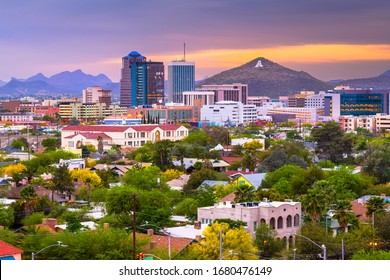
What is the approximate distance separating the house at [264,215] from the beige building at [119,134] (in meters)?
51.9

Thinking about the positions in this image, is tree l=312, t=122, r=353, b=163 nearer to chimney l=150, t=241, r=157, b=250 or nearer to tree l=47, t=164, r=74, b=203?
tree l=47, t=164, r=74, b=203

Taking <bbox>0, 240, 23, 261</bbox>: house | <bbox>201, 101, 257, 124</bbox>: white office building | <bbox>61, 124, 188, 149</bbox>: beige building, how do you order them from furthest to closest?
<bbox>201, 101, 257, 124</bbox>: white office building < <bbox>61, 124, 188, 149</bbox>: beige building < <bbox>0, 240, 23, 261</bbox>: house

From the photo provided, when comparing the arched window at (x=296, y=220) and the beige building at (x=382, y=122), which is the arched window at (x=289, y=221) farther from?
the beige building at (x=382, y=122)

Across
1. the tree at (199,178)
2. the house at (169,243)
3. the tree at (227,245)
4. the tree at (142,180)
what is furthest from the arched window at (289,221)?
the tree at (199,178)

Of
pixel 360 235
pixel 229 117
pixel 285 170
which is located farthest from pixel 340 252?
pixel 229 117

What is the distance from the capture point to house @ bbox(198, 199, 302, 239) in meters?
29.8

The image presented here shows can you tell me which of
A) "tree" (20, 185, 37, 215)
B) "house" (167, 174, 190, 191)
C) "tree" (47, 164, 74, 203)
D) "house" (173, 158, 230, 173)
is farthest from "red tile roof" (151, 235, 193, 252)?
"house" (173, 158, 230, 173)

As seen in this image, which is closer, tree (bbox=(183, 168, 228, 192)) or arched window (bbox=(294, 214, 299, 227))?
arched window (bbox=(294, 214, 299, 227))

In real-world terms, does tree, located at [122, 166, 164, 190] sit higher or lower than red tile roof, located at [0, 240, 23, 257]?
lower

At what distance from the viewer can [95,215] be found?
35094 millimetres

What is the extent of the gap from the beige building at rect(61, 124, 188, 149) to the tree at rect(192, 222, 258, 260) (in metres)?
56.8

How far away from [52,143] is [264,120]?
79.2m

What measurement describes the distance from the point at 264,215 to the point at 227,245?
4.89 meters

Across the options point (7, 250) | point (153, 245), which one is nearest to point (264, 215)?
point (153, 245)
